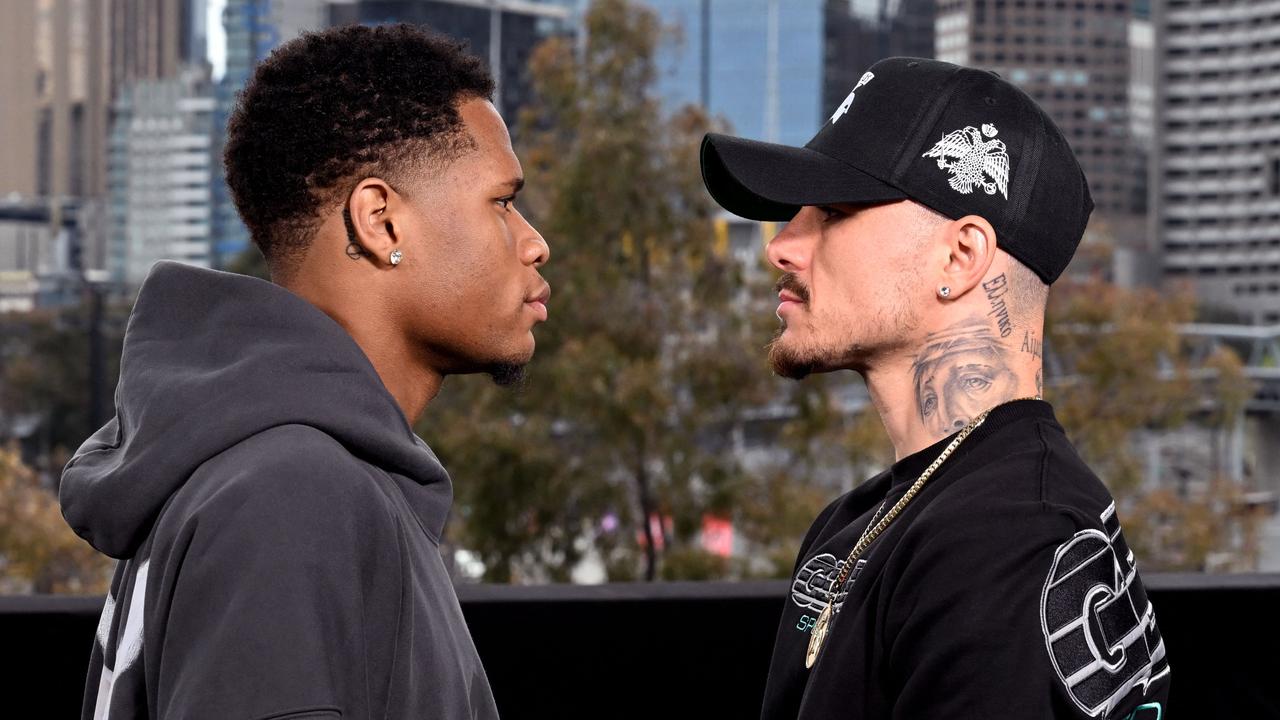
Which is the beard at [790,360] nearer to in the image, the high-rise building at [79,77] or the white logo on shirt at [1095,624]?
the white logo on shirt at [1095,624]

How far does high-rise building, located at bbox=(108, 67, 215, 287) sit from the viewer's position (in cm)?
2403

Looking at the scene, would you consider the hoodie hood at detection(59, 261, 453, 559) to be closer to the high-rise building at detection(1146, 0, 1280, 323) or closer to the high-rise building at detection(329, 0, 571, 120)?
the high-rise building at detection(329, 0, 571, 120)

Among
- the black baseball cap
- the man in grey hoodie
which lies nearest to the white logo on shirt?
the black baseball cap

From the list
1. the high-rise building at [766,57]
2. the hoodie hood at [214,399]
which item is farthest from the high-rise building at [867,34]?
the hoodie hood at [214,399]

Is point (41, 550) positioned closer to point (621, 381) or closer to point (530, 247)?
point (621, 381)

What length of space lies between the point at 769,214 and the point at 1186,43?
37033mm

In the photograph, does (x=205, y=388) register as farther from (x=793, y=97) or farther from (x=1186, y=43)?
(x=1186, y=43)

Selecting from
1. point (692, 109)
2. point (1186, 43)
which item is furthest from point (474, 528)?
point (1186, 43)

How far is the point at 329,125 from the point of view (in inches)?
41.9

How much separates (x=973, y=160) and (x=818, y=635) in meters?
0.44

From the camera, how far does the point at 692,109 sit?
9.47 metres

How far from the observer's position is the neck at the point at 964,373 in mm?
1254

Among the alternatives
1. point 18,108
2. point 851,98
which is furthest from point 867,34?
point 851,98

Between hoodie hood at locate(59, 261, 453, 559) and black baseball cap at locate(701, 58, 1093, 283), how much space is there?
425 millimetres
